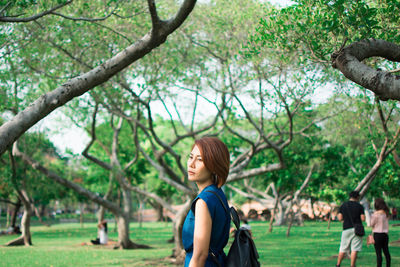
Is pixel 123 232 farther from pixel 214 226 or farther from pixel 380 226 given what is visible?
pixel 214 226

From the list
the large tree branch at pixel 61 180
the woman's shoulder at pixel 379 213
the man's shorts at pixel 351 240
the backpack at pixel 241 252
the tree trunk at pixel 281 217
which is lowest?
the tree trunk at pixel 281 217

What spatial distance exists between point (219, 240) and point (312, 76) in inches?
454

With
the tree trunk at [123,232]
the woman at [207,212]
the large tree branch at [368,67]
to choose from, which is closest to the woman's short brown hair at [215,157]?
the woman at [207,212]

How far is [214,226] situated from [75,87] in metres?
3.23

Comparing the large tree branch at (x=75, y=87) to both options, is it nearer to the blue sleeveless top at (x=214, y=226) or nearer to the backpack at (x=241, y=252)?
the blue sleeveless top at (x=214, y=226)

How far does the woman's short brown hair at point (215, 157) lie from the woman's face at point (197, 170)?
0.04m

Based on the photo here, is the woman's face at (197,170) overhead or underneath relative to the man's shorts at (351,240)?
overhead

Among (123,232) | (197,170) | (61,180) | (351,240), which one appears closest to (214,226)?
(197,170)

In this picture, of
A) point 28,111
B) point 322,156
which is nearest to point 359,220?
point 28,111

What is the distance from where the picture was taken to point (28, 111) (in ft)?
17.9

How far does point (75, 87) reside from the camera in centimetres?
571

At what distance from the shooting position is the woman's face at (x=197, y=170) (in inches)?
134

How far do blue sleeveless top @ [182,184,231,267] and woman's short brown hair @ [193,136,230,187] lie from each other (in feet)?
0.35

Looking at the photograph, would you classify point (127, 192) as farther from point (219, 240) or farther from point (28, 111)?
point (219, 240)
